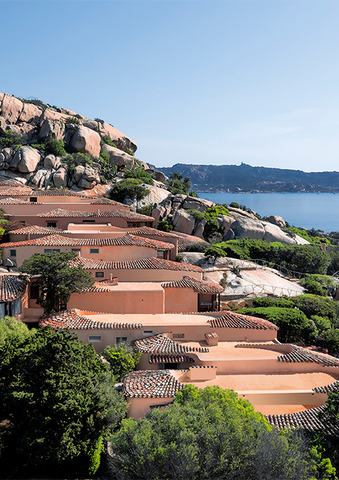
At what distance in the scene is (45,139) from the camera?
228 ft

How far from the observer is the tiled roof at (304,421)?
47.1 ft

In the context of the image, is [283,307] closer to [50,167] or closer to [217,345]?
[217,345]

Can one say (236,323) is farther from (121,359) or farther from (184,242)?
(184,242)

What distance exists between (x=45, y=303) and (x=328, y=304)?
84.8ft

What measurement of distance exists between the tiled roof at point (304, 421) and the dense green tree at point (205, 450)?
182cm

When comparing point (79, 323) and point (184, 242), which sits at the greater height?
point (184, 242)

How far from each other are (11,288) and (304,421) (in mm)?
17650

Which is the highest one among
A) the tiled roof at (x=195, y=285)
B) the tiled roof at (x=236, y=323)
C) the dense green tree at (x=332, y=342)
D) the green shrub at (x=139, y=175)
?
the green shrub at (x=139, y=175)

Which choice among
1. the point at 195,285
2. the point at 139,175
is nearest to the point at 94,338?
the point at 195,285

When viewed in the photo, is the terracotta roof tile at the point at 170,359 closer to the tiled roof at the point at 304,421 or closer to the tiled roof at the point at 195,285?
the tiled roof at the point at 304,421

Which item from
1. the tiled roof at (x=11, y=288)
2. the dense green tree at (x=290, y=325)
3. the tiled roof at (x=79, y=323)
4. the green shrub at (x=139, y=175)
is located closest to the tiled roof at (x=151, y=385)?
the tiled roof at (x=79, y=323)

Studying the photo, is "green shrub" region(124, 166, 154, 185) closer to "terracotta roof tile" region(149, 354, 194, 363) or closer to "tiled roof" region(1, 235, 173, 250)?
"tiled roof" region(1, 235, 173, 250)

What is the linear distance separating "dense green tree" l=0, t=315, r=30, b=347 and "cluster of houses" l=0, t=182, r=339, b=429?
181cm

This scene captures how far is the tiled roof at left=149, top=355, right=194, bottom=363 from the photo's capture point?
19750 mm
